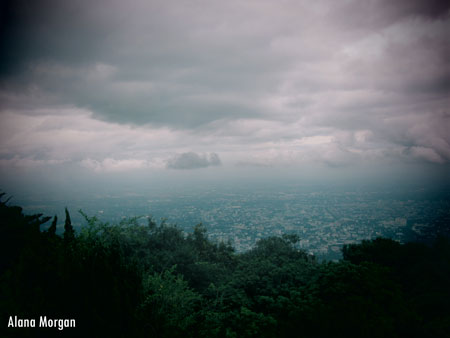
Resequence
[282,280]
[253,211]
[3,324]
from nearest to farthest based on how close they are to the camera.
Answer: [3,324], [282,280], [253,211]

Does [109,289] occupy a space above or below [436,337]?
above

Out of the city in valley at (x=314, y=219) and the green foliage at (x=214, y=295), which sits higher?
the green foliage at (x=214, y=295)

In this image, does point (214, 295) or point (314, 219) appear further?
point (314, 219)

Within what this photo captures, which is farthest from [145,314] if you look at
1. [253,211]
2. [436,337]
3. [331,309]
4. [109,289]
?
[253,211]

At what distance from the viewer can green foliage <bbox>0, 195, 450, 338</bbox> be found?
506 centimetres

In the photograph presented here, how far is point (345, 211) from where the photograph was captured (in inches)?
1961

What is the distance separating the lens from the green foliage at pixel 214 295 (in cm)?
506

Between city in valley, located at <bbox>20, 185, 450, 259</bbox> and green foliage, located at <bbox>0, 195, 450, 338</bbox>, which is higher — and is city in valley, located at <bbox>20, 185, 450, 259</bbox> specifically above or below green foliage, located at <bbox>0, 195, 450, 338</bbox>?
below

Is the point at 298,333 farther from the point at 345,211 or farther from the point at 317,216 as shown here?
the point at 345,211

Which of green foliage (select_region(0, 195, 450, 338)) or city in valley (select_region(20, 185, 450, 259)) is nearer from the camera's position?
green foliage (select_region(0, 195, 450, 338))

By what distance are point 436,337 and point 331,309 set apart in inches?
100

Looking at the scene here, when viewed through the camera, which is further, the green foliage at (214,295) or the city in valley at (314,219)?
→ the city in valley at (314,219)

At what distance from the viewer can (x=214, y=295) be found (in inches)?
393

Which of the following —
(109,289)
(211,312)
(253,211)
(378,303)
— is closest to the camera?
(109,289)
